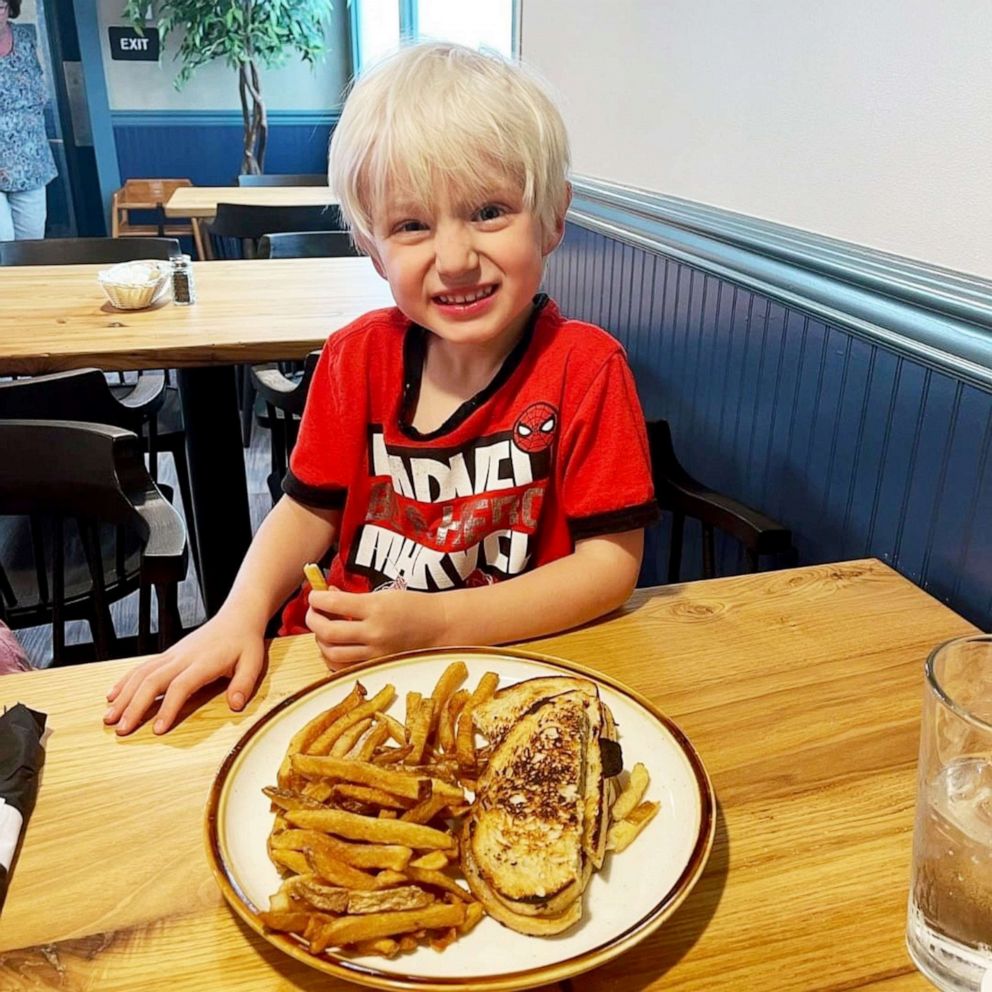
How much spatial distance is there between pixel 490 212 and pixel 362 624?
0.51m

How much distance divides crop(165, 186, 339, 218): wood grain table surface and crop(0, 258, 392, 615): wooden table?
4.28 ft

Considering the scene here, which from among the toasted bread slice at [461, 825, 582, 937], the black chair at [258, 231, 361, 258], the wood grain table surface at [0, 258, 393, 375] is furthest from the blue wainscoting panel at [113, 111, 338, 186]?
the toasted bread slice at [461, 825, 582, 937]

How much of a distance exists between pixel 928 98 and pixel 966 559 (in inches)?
22.1

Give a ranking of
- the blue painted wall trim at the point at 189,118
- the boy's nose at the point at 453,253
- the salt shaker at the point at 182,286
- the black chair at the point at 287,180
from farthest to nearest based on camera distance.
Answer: the blue painted wall trim at the point at 189,118, the black chair at the point at 287,180, the salt shaker at the point at 182,286, the boy's nose at the point at 453,253

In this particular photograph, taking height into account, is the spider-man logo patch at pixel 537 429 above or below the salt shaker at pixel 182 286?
above

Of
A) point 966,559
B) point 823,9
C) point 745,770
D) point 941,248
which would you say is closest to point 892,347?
point 941,248

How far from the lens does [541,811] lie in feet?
2.07

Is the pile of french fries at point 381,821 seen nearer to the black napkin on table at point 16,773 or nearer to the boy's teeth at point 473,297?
the black napkin on table at point 16,773

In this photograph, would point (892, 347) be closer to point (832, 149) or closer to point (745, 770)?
point (832, 149)

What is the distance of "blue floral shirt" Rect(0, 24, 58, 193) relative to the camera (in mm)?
5504

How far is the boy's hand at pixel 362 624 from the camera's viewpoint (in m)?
0.90

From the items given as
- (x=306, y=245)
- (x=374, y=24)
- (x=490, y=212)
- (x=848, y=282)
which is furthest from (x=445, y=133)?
(x=374, y=24)

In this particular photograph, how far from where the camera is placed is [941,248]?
1.13 meters

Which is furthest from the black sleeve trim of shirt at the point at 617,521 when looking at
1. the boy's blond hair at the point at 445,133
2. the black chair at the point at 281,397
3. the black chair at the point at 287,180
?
the black chair at the point at 287,180
